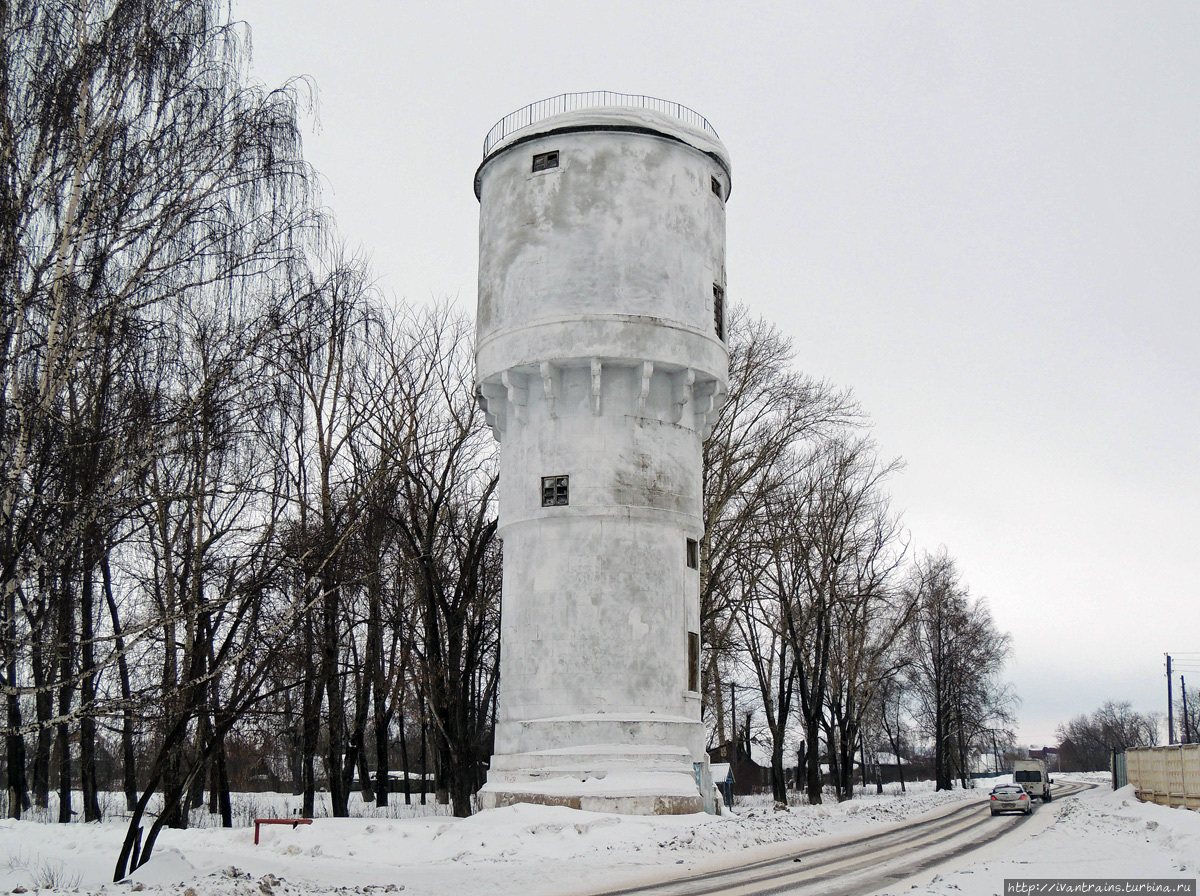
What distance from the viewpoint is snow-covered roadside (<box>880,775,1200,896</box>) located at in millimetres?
11602

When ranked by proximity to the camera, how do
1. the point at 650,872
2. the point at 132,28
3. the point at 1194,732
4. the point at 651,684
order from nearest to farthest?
the point at 132,28 → the point at 650,872 → the point at 651,684 → the point at 1194,732

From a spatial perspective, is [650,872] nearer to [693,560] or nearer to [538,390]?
[693,560]

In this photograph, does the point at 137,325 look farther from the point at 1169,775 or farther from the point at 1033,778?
the point at 1033,778

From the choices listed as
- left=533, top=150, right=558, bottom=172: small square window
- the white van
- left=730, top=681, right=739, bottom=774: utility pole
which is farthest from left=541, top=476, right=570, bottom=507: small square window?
the white van

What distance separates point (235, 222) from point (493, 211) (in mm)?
13852

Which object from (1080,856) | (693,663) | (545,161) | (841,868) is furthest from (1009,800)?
(545,161)

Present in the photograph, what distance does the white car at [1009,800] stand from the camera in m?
33.3

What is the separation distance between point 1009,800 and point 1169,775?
4837 millimetres

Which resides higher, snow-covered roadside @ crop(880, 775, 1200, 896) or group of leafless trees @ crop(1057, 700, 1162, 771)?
snow-covered roadside @ crop(880, 775, 1200, 896)

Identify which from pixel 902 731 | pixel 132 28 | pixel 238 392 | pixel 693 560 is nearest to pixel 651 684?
pixel 693 560

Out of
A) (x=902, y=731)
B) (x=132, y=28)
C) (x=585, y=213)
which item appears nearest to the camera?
(x=132, y=28)

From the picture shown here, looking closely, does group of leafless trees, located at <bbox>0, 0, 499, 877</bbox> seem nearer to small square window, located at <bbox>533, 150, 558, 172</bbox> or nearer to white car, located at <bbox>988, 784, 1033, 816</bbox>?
small square window, located at <bbox>533, 150, 558, 172</bbox>

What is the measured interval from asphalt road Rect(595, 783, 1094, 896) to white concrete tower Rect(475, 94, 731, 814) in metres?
3.71

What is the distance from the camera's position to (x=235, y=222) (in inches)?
404
